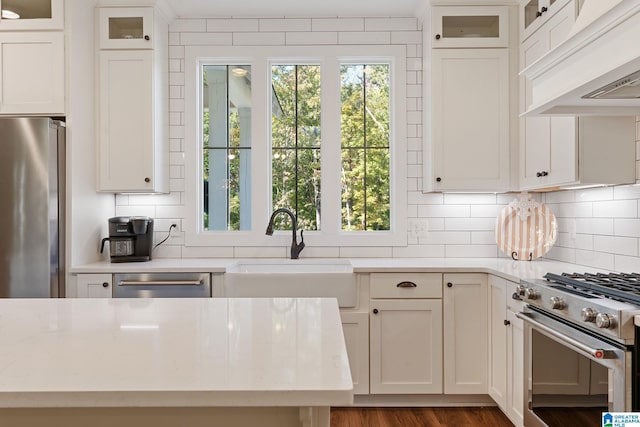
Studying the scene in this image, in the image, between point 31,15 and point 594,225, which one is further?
point 31,15

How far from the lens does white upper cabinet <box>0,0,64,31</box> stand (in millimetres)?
2746

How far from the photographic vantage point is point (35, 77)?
2756 mm

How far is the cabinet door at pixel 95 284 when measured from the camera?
2711mm

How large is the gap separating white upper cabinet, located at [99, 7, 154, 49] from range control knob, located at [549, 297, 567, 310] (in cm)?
279

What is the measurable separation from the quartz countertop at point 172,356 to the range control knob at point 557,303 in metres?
0.96

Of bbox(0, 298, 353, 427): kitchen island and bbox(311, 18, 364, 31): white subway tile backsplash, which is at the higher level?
bbox(311, 18, 364, 31): white subway tile backsplash

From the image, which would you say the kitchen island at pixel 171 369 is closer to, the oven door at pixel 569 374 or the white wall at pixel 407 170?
the oven door at pixel 569 374

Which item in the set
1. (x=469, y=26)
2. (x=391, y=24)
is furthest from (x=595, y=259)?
(x=391, y=24)

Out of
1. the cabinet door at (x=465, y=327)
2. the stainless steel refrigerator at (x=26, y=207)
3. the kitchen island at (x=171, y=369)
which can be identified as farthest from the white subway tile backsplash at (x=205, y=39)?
the kitchen island at (x=171, y=369)

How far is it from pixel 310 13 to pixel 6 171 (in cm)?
217

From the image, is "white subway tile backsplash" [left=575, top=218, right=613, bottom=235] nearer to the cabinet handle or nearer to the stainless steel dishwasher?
the cabinet handle

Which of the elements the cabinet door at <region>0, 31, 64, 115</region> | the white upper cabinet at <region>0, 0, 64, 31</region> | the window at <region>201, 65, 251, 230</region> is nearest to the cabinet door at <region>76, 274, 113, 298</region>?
the window at <region>201, 65, 251, 230</region>

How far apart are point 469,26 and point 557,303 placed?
2.01m

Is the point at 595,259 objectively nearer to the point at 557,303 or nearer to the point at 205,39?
the point at 557,303
